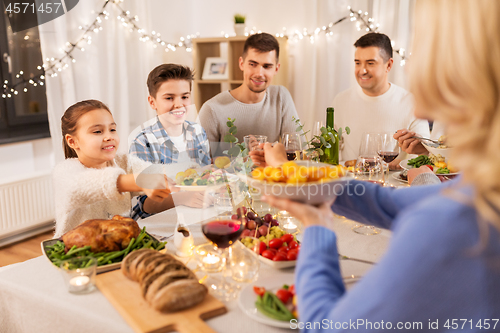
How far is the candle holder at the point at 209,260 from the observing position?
106cm

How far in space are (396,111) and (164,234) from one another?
2260 mm

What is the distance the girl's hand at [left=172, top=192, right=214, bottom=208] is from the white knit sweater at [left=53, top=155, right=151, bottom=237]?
0.23m

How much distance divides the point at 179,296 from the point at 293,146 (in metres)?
0.94

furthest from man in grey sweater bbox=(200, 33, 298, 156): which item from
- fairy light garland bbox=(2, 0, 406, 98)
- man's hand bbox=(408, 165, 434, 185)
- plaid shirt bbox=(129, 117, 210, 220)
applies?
man's hand bbox=(408, 165, 434, 185)

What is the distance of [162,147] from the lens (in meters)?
1.30

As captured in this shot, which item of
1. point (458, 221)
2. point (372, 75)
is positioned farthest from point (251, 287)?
point (372, 75)

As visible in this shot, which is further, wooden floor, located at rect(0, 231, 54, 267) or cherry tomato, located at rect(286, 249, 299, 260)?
wooden floor, located at rect(0, 231, 54, 267)

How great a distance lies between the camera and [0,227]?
3035 mm

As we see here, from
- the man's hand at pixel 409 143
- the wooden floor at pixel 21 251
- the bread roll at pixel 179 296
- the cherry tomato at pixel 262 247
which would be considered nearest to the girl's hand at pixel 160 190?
the cherry tomato at pixel 262 247

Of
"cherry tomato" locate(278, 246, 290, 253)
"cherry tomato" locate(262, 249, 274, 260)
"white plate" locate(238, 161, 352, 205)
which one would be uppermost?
"white plate" locate(238, 161, 352, 205)

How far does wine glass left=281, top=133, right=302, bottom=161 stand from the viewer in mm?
1636

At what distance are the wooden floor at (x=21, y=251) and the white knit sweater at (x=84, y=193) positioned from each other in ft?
4.90

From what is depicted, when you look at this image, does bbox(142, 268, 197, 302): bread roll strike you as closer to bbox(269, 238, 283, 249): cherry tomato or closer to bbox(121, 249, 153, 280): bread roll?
bbox(121, 249, 153, 280): bread roll

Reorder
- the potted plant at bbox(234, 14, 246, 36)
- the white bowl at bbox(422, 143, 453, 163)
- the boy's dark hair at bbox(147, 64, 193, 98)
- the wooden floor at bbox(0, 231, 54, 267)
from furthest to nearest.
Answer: the potted plant at bbox(234, 14, 246, 36)
the wooden floor at bbox(0, 231, 54, 267)
the boy's dark hair at bbox(147, 64, 193, 98)
the white bowl at bbox(422, 143, 453, 163)
